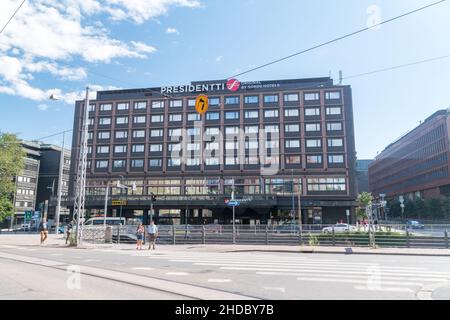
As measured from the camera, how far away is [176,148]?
7244 cm

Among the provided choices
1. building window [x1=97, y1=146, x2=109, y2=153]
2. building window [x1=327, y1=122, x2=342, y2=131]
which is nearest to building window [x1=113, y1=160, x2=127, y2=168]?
building window [x1=97, y1=146, x2=109, y2=153]

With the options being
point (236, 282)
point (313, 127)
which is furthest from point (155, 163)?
point (236, 282)

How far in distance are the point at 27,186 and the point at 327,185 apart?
6787 cm

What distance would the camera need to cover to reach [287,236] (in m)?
25.3

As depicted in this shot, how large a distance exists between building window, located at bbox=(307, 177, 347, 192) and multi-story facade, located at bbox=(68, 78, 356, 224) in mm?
175

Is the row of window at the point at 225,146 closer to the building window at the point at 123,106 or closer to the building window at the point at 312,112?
the building window at the point at 312,112

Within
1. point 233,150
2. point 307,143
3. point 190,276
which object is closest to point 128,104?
point 233,150

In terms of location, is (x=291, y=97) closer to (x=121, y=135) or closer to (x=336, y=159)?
(x=336, y=159)

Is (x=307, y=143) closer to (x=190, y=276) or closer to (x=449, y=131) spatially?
(x=449, y=131)

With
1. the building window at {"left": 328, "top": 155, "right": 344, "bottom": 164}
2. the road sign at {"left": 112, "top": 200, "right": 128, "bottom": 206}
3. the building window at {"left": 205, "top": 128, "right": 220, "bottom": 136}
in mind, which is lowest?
the road sign at {"left": 112, "top": 200, "right": 128, "bottom": 206}

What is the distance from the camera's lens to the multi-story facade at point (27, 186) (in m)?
84.4

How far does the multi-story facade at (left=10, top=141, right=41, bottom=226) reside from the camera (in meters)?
84.4

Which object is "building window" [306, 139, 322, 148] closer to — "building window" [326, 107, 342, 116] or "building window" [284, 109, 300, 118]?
"building window" [326, 107, 342, 116]
